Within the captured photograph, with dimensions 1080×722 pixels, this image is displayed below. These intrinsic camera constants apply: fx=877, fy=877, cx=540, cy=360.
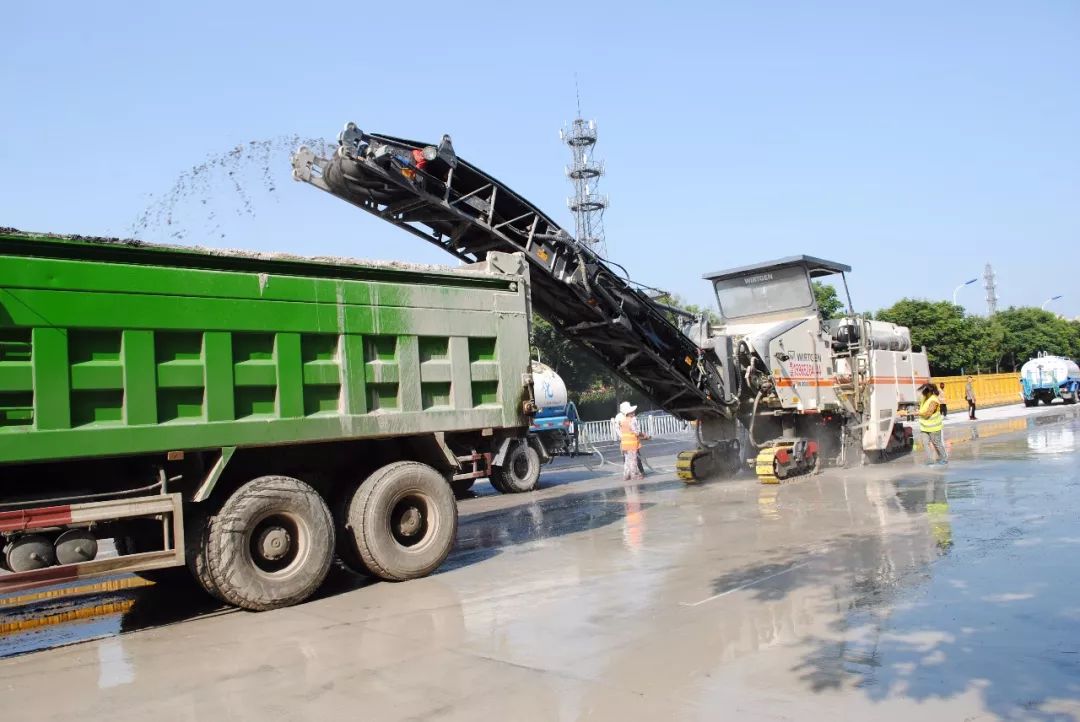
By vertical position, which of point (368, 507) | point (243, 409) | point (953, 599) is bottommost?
point (953, 599)

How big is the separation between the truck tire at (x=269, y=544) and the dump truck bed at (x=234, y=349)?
0.47 m

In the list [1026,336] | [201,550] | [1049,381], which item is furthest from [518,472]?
[1026,336]

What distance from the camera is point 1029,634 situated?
17.8 feet

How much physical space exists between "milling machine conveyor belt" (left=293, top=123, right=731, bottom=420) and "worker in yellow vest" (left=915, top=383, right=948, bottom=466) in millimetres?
3397

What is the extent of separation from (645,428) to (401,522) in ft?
79.7

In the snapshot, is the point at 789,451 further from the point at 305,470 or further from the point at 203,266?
the point at 203,266

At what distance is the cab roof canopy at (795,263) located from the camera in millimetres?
14594

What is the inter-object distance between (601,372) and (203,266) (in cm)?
3087

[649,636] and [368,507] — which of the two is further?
[368,507]

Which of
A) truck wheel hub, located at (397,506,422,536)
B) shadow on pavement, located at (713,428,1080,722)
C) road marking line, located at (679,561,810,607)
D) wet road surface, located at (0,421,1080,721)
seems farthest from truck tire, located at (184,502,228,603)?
shadow on pavement, located at (713,428,1080,722)

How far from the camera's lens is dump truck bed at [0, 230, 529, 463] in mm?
6277

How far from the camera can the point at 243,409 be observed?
730 centimetres

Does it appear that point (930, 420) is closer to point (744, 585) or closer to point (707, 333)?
point (707, 333)

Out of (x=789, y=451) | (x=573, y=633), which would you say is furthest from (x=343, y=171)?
(x=789, y=451)
